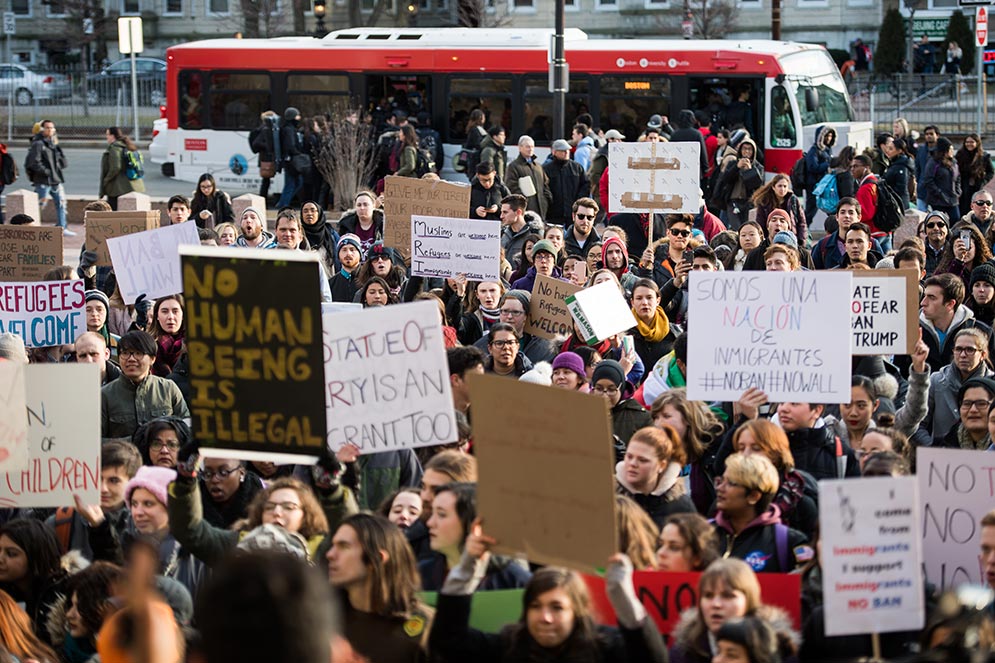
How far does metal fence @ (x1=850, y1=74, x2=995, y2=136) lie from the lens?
1300 inches

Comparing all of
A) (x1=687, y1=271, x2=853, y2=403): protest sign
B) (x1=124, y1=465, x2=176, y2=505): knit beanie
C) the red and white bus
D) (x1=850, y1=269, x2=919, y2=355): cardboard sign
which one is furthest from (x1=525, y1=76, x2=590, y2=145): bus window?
(x1=124, y1=465, x2=176, y2=505): knit beanie

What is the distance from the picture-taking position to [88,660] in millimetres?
5438

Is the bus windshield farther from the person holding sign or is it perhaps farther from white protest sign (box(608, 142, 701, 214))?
the person holding sign

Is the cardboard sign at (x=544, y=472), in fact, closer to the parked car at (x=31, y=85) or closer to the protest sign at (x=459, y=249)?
the protest sign at (x=459, y=249)

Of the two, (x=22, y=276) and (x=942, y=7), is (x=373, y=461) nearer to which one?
(x=22, y=276)

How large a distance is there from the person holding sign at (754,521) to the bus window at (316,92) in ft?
63.4

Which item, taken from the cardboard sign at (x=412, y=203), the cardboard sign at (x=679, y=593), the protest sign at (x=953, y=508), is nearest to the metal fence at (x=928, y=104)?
the cardboard sign at (x=412, y=203)

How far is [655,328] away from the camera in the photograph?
980 cm

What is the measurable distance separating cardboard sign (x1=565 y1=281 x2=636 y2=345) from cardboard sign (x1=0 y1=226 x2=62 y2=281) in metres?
4.94

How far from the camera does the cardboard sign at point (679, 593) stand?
529 centimetres

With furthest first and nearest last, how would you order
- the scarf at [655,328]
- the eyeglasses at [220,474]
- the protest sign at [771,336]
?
the scarf at [655,328] < the protest sign at [771,336] < the eyeglasses at [220,474]

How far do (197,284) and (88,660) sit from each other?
53.4 inches

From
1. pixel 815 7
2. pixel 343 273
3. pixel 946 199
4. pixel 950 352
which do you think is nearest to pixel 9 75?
pixel 815 7

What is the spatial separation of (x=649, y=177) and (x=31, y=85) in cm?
3469
